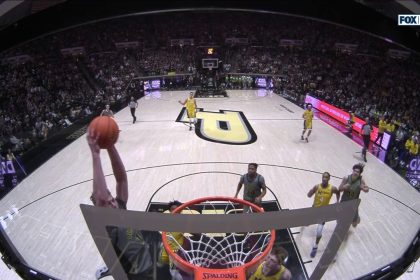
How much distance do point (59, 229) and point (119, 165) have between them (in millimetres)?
3811

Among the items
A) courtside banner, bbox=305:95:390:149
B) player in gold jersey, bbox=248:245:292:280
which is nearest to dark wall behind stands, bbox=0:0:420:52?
courtside banner, bbox=305:95:390:149

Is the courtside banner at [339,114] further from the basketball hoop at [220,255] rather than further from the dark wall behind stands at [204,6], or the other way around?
the basketball hoop at [220,255]

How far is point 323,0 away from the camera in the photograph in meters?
9.07

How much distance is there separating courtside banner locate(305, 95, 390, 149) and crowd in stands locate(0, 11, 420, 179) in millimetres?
451

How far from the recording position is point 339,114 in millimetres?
13766

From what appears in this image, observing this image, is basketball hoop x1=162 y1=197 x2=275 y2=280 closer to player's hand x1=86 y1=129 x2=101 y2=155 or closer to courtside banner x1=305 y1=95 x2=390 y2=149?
player's hand x1=86 y1=129 x2=101 y2=155

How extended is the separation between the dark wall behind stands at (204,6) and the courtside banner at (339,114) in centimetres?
366

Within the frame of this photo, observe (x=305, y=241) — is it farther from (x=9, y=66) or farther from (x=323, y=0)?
(x=9, y=66)

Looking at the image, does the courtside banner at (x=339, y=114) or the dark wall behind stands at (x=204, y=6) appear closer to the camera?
the dark wall behind stands at (x=204, y=6)

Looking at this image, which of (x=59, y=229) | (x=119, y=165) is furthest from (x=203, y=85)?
(x=119, y=165)

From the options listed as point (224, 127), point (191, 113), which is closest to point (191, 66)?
point (224, 127)

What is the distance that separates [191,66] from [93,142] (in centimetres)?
2623

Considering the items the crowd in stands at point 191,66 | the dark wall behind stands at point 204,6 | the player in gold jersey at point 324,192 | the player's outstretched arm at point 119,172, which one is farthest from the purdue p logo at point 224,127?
the player's outstretched arm at point 119,172

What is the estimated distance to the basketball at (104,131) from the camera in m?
2.22
